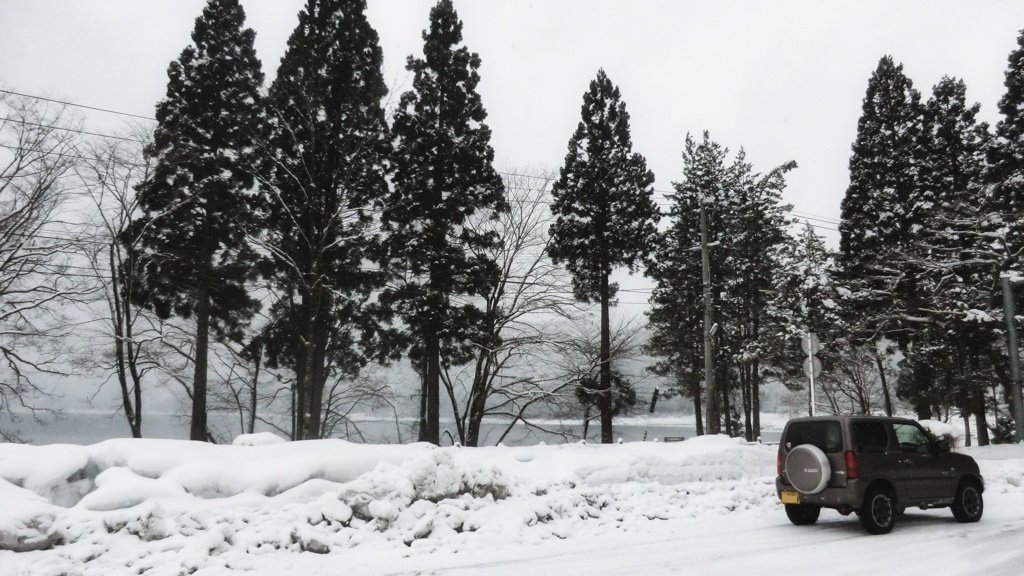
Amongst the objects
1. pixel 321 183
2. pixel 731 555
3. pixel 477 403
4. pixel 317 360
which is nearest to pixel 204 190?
pixel 321 183

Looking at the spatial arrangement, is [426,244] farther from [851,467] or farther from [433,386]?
[851,467]

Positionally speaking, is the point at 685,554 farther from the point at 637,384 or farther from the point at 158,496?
the point at 637,384

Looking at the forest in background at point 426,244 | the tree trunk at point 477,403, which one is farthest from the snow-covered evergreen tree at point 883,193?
the tree trunk at point 477,403

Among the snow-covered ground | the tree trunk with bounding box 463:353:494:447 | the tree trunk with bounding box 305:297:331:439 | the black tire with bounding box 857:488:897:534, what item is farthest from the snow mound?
the tree trunk with bounding box 463:353:494:447

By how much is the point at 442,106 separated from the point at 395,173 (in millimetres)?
3616

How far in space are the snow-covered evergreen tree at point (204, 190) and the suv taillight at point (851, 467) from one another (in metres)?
20.2

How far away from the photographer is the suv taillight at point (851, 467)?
31.0 feet

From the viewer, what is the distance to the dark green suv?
31.2 ft

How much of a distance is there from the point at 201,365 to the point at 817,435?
21.1 meters

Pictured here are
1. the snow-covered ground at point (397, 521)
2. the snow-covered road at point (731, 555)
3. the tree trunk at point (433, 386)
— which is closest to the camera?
the snow-covered road at point (731, 555)

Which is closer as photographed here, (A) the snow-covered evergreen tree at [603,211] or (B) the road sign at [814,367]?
(B) the road sign at [814,367]

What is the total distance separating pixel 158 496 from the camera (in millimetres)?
8203

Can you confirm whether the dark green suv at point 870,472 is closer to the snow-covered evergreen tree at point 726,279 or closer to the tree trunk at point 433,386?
the tree trunk at point 433,386

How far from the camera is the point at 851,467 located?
948 cm
